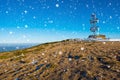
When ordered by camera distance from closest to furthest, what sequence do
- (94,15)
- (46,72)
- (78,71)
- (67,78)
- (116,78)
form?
(116,78), (67,78), (78,71), (46,72), (94,15)

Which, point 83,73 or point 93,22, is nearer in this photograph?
point 83,73

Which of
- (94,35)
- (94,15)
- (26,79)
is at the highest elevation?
(94,15)

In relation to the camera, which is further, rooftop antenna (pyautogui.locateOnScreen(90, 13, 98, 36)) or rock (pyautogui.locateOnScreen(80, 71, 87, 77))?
rooftop antenna (pyautogui.locateOnScreen(90, 13, 98, 36))

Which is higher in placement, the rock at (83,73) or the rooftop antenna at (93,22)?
the rooftop antenna at (93,22)

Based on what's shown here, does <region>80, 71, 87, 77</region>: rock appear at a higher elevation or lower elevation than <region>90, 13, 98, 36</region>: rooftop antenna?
lower

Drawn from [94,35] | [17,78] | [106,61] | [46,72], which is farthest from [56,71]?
[94,35]

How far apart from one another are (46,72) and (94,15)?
58.0m

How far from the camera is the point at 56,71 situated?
2048cm

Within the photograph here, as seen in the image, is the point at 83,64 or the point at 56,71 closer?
the point at 56,71

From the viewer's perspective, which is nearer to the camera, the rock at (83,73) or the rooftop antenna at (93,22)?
the rock at (83,73)

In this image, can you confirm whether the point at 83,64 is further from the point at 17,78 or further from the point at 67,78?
the point at 17,78

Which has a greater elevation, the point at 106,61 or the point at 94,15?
the point at 94,15

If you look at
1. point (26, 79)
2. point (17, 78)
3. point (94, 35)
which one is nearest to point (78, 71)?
point (26, 79)

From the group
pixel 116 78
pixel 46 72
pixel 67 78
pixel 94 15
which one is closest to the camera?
pixel 116 78
